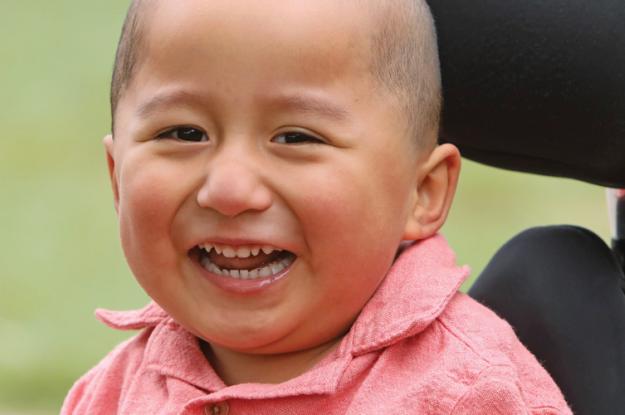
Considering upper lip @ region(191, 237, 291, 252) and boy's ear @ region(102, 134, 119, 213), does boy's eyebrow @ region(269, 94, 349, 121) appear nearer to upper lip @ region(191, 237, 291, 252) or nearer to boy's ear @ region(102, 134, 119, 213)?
upper lip @ region(191, 237, 291, 252)

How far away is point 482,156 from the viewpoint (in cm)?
208

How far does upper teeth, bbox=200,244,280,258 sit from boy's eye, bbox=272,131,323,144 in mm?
145

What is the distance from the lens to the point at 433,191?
2041mm

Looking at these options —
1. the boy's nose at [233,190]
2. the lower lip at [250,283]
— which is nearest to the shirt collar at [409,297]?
the lower lip at [250,283]

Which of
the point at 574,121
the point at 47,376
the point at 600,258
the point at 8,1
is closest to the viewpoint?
the point at 574,121

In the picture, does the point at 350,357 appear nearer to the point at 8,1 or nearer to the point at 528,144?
the point at 528,144

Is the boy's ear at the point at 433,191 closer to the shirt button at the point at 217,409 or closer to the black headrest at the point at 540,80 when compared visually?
the black headrest at the point at 540,80

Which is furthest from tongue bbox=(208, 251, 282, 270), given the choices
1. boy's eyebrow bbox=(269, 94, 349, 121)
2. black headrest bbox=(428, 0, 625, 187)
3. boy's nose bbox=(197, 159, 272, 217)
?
black headrest bbox=(428, 0, 625, 187)

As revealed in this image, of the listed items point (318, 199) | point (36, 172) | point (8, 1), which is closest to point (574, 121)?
point (318, 199)

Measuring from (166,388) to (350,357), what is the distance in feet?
1.04

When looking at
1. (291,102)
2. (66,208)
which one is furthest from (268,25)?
(66,208)

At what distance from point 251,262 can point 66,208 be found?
390 centimetres

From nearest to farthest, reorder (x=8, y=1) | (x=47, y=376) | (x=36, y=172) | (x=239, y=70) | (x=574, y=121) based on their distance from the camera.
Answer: (x=239, y=70)
(x=574, y=121)
(x=47, y=376)
(x=36, y=172)
(x=8, y=1)

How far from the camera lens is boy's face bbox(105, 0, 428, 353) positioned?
71.2 inches
